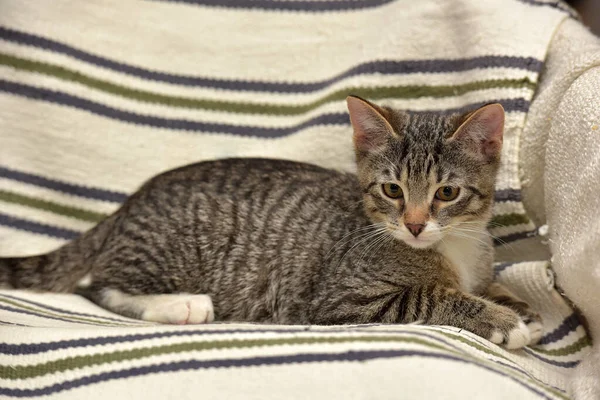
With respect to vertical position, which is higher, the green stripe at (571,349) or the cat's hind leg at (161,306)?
the cat's hind leg at (161,306)

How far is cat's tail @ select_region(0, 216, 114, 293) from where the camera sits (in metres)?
2.01

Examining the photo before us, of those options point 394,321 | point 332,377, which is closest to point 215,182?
point 394,321

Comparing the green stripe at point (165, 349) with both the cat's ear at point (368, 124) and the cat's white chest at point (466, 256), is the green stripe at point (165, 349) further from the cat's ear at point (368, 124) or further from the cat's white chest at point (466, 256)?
the cat's ear at point (368, 124)

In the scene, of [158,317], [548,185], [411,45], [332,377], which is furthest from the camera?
[411,45]

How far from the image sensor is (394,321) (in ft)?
5.50

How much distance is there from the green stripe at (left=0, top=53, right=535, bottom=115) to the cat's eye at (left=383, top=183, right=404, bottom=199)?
0.57m

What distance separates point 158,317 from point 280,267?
1.25 feet

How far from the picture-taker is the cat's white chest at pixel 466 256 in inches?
71.2

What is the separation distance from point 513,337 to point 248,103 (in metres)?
1.28

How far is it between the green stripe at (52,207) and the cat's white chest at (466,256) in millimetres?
1271

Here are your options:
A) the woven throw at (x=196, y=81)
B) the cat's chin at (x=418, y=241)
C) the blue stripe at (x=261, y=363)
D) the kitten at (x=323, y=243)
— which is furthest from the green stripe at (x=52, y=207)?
the cat's chin at (x=418, y=241)

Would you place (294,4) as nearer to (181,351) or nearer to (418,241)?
(418,241)

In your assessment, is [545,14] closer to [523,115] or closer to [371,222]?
[523,115]

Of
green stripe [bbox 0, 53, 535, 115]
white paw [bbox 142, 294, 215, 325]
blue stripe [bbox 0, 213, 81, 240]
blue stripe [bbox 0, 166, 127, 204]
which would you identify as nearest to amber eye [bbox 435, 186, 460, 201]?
green stripe [bbox 0, 53, 535, 115]
